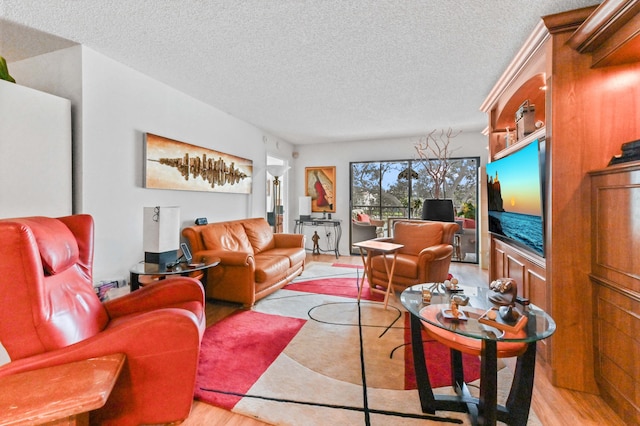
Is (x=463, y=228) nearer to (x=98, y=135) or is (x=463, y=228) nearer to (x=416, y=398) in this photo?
(x=416, y=398)

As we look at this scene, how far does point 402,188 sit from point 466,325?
4748 mm

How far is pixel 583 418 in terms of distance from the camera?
1.57 m

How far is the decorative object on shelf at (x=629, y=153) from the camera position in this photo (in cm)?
156

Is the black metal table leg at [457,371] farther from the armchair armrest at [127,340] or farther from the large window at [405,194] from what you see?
the large window at [405,194]

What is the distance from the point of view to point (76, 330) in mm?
1442

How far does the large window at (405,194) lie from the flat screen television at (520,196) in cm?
271

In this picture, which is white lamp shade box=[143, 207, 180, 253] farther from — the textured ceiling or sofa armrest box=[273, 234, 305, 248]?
sofa armrest box=[273, 234, 305, 248]

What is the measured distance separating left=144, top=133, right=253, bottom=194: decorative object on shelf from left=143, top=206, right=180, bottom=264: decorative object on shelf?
1.96 ft

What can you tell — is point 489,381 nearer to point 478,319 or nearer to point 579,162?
point 478,319

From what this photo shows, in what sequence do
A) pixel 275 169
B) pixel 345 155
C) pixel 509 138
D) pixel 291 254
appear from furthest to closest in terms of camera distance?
pixel 345 155
pixel 275 169
pixel 291 254
pixel 509 138

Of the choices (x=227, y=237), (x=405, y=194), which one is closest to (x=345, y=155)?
(x=405, y=194)

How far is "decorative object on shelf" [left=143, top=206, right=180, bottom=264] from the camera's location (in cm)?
256

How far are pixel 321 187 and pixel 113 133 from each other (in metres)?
4.31

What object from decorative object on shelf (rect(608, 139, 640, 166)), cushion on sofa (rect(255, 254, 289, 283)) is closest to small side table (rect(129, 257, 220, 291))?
cushion on sofa (rect(255, 254, 289, 283))
